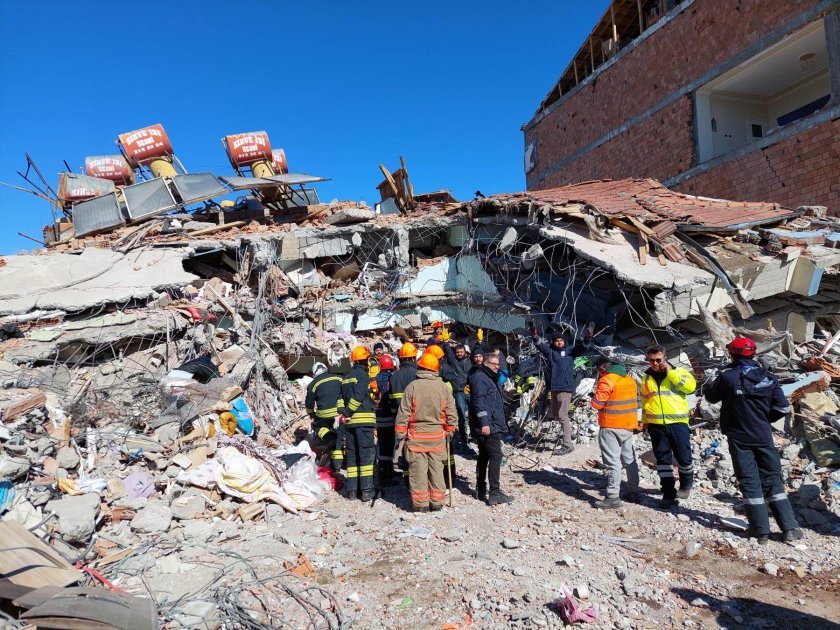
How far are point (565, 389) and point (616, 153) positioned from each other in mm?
13535

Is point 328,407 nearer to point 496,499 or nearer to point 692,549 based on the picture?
point 496,499

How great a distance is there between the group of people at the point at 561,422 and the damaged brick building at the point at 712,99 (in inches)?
380

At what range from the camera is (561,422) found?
6.94 metres

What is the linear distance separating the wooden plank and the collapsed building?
0.66 metres

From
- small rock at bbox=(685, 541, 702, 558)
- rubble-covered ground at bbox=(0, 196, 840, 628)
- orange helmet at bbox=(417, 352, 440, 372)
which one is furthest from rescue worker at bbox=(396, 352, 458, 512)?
small rock at bbox=(685, 541, 702, 558)

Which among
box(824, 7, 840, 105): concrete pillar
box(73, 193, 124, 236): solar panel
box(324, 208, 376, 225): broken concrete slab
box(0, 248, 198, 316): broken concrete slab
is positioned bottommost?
box(0, 248, 198, 316): broken concrete slab

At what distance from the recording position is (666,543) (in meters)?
4.21

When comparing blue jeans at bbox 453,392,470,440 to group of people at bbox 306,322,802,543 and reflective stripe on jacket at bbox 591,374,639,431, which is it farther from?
reflective stripe on jacket at bbox 591,374,639,431

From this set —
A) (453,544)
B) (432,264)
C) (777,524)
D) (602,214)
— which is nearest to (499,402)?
(453,544)

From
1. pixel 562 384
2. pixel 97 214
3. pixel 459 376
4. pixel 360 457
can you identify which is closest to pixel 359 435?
pixel 360 457

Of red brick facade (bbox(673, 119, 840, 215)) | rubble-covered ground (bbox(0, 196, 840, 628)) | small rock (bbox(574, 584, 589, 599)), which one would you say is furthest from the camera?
red brick facade (bbox(673, 119, 840, 215))

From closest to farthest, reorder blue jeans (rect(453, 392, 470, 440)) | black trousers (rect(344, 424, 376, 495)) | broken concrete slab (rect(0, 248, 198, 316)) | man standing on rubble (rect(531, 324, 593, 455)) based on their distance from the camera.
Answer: black trousers (rect(344, 424, 376, 495))
man standing on rubble (rect(531, 324, 593, 455))
blue jeans (rect(453, 392, 470, 440))
broken concrete slab (rect(0, 248, 198, 316))

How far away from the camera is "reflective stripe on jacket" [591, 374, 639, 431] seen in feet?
16.4

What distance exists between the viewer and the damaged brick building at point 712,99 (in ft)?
39.4
